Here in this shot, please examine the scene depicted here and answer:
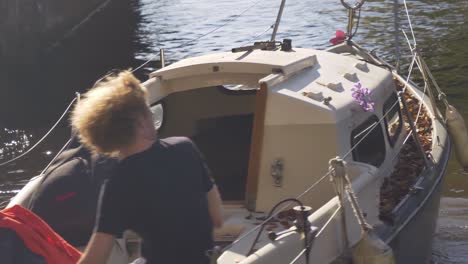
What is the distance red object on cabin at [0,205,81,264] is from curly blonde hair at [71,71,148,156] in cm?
146

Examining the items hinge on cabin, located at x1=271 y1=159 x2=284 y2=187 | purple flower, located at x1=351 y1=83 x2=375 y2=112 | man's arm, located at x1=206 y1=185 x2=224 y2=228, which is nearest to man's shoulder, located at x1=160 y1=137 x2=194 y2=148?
man's arm, located at x1=206 y1=185 x2=224 y2=228

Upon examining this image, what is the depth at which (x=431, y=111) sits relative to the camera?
10141 mm

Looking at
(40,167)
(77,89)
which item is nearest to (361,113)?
(40,167)

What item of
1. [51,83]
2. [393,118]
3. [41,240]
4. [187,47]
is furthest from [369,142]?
[187,47]

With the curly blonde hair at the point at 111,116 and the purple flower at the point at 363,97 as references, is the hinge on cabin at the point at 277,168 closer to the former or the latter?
the purple flower at the point at 363,97

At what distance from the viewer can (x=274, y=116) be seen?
24.5 feet

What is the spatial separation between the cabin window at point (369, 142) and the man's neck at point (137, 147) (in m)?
3.46

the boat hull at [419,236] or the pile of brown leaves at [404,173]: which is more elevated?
the pile of brown leaves at [404,173]

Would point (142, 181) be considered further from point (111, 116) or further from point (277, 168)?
point (277, 168)

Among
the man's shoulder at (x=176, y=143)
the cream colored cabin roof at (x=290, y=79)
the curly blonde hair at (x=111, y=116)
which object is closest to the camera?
the curly blonde hair at (x=111, y=116)

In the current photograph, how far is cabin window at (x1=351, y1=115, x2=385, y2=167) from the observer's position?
7.78 metres

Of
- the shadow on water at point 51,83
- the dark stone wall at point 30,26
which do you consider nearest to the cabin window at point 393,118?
the shadow on water at point 51,83

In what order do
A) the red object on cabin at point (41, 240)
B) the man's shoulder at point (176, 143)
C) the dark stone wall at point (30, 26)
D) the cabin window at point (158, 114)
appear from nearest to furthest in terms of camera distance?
the man's shoulder at point (176, 143) < the red object on cabin at point (41, 240) < the cabin window at point (158, 114) < the dark stone wall at point (30, 26)

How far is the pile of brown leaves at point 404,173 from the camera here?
7652mm
